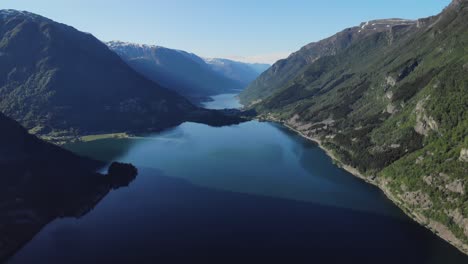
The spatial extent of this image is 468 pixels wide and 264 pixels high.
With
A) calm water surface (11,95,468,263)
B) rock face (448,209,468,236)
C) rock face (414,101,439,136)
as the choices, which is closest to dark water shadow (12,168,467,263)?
calm water surface (11,95,468,263)

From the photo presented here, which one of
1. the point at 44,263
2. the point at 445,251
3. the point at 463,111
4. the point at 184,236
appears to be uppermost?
the point at 463,111

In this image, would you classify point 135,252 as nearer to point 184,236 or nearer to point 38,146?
point 184,236

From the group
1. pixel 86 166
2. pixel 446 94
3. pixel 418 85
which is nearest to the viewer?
pixel 446 94

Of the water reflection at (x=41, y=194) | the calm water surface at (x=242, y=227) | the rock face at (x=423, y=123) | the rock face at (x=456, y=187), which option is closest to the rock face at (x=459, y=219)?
the rock face at (x=456, y=187)

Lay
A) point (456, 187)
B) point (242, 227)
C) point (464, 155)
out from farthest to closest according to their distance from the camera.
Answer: point (464, 155) < point (456, 187) < point (242, 227)

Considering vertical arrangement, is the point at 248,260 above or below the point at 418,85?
below

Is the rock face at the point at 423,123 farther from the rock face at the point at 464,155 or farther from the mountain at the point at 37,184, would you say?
the mountain at the point at 37,184

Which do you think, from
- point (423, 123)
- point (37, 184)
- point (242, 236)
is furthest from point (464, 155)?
point (37, 184)

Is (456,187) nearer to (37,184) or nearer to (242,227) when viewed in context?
(242,227)

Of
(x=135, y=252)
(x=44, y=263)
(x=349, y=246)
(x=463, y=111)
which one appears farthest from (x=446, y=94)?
(x=44, y=263)
